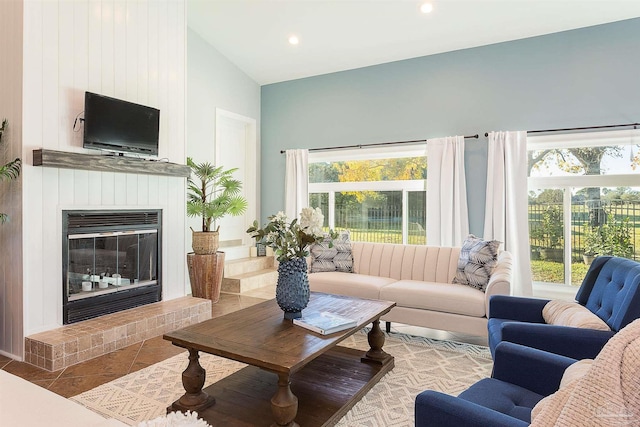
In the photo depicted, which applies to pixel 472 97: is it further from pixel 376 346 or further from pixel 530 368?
pixel 530 368

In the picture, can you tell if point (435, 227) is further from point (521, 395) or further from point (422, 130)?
point (521, 395)

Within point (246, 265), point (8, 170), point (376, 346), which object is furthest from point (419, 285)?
point (8, 170)

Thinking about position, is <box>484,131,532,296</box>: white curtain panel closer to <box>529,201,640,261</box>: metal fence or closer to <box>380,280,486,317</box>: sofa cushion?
<box>529,201,640,261</box>: metal fence

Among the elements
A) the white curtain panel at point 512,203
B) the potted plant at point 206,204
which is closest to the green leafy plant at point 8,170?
the potted plant at point 206,204

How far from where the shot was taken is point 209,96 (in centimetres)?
561

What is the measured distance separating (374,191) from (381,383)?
357 centimetres

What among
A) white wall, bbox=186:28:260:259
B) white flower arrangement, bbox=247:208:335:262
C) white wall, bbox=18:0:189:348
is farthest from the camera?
white wall, bbox=186:28:260:259

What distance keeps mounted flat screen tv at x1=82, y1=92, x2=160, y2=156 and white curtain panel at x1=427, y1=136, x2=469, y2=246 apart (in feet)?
10.9

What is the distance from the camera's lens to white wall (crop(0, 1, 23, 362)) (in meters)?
3.01

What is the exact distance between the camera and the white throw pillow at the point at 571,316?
2096 millimetres

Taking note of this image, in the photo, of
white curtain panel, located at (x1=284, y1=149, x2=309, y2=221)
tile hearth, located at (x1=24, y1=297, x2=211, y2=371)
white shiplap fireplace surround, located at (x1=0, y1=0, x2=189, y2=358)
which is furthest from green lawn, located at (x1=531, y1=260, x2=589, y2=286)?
white shiplap fireplace surround, located at (x1=0, y1=0, x2=189, y2=358)

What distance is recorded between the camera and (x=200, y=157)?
5496 millimetres

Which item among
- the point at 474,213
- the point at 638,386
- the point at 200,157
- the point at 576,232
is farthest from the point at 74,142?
the point at 576,232

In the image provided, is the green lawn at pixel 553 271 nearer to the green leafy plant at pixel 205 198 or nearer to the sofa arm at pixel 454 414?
the green leafy plant at pixel 205 198
